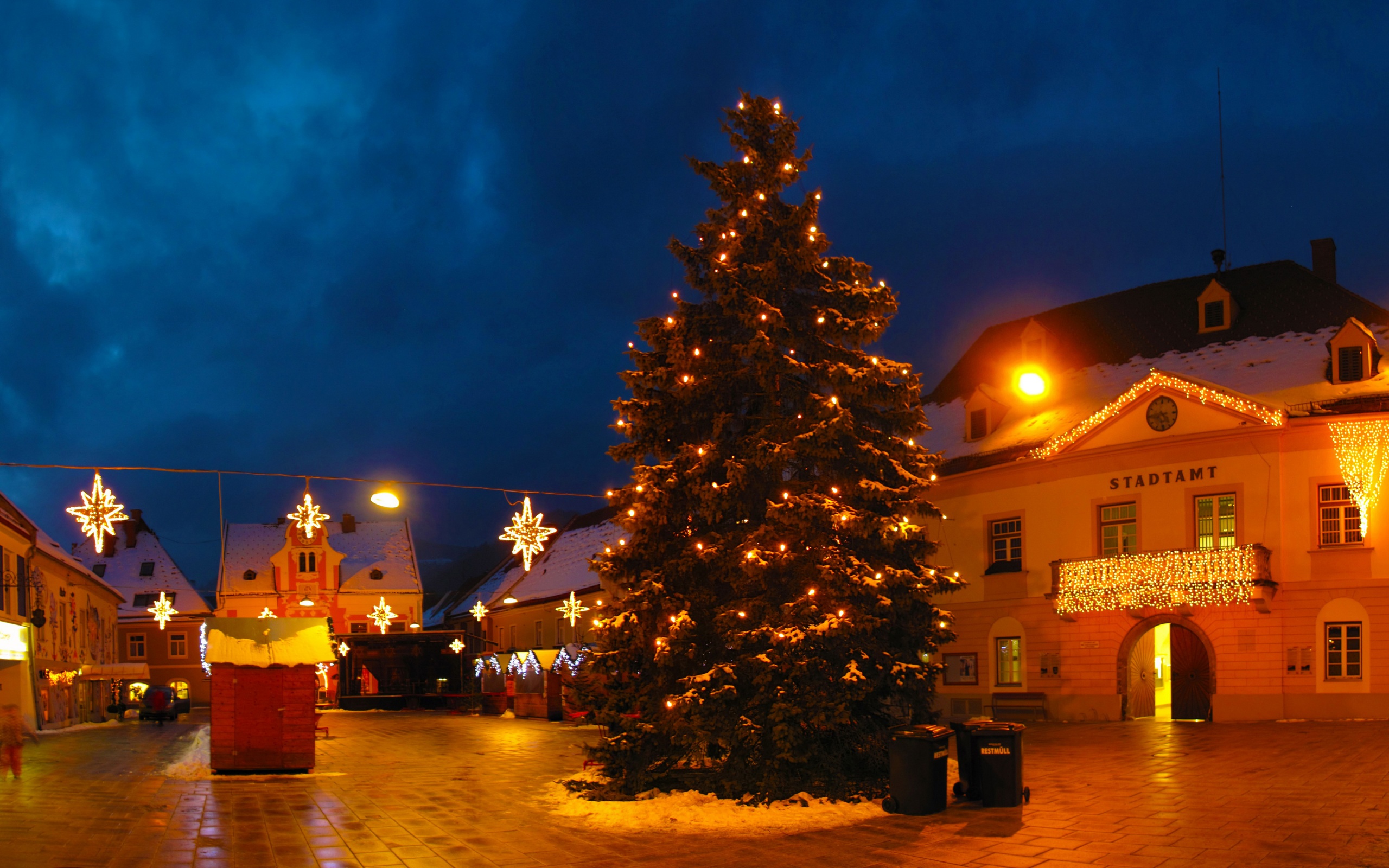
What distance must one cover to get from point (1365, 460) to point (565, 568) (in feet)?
120

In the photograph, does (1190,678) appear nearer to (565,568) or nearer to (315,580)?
(565,568)

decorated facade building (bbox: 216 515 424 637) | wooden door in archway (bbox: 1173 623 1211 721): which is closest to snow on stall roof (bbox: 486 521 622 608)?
decorated facade building (bbox: 216 515 424 637)

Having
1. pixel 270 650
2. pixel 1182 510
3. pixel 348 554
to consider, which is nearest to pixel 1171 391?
pixel 1182 510

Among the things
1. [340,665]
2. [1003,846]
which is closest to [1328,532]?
[1003,846]

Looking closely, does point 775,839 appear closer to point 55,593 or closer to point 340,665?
point 55,593

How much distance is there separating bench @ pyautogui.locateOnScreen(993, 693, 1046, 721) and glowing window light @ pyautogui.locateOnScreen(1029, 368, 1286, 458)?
20.7 feet

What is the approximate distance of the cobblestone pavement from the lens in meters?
11.1

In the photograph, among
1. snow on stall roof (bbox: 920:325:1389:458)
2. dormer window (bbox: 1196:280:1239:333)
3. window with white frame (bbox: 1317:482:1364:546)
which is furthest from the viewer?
dormer window (bbox: 1196:280:1239:333)

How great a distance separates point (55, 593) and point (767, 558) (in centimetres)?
3565

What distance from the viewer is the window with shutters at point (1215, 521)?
83.4ft

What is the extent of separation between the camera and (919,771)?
13.4 m

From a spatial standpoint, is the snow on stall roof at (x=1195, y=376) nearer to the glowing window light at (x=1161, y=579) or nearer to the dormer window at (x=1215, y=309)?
the dormer window at (x=1215, y=309)

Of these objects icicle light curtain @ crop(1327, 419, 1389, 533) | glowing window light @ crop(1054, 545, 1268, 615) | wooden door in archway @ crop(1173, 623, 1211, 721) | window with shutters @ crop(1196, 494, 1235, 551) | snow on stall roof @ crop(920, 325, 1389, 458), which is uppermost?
snow on stall roof @ crop(920, 325, 1389, 458)

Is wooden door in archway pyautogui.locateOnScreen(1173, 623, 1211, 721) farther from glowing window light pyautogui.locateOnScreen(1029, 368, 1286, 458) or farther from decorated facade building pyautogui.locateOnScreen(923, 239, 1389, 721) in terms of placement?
glowing window light pyautogui.locateOnScreen(1029, 368, 1286, 458)
